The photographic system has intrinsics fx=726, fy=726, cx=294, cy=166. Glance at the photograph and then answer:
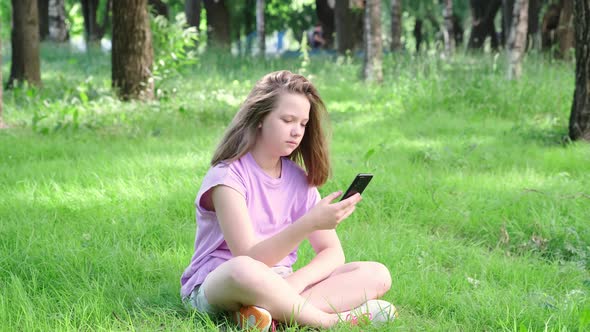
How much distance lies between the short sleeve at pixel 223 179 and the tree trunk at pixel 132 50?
20.9 ft

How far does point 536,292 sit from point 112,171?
3.62 meters

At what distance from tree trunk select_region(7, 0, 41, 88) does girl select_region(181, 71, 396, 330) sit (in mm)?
8379

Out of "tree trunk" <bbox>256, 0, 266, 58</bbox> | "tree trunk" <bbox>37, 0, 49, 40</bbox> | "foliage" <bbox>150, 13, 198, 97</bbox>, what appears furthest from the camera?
"tree trunk" <bbox>37, 0, 49, 40</bbox>

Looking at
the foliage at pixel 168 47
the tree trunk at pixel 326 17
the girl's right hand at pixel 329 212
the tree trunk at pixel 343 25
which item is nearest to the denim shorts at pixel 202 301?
the girl's right hand at pixel 329 212

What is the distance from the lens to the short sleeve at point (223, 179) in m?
3.09

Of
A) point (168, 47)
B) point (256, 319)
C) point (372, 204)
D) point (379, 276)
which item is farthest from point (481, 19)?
point (256, 319)

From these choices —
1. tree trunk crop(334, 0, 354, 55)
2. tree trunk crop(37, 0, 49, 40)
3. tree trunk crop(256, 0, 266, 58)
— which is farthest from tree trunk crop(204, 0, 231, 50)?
tree trunk crop(37, 0, 49, 40)

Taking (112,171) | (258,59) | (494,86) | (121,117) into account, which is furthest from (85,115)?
(258,59)

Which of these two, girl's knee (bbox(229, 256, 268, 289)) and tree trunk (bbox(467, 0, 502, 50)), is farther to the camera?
tree trunk (bbox(467, 0, 502, 50))

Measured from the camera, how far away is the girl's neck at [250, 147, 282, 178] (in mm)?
3287

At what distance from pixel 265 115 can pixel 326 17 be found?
80.7 ft

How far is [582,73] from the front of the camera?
23.0 feet

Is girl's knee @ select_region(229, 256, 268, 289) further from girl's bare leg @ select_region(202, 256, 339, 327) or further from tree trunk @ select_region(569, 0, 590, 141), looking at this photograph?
tree trunk @ select_region(569, 0, 590, 141)

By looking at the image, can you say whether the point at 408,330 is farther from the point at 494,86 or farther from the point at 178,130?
the point at 494,86
